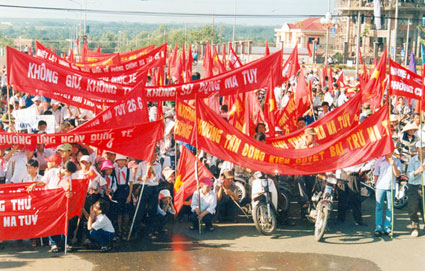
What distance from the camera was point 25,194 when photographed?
10.0 meters

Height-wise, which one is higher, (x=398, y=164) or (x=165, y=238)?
(x=398, y=164)

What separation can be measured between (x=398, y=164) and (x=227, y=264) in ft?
12.9

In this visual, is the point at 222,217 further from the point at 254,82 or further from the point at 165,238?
the point at 254,82

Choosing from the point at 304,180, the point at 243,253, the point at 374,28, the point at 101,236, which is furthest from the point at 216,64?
the point at 374,28

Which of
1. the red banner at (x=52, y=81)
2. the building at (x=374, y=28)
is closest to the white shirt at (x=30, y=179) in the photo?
the red banner at (x=52, y=81)

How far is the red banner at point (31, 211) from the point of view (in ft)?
32.4

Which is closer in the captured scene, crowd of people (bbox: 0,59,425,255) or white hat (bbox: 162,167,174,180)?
crowd of people (bbox: 0,59,425,255)

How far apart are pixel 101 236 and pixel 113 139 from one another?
1522 mm

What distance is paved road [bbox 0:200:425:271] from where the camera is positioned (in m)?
9.66

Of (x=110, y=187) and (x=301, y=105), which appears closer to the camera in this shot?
(x=110, y=187)

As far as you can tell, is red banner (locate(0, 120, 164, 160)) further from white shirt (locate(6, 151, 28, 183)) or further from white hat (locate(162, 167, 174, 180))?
white hat (locate(162, 167, 174, 180))

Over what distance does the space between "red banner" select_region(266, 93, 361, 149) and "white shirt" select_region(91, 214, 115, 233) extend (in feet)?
11.6

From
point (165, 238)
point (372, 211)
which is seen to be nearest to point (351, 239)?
point (372, 211)

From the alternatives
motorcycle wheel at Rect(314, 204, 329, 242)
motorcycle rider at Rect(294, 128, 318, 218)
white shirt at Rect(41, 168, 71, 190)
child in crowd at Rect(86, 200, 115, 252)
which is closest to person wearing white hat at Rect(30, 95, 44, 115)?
white shirt at Rect(41, 168, 71, 190)
